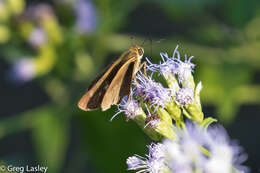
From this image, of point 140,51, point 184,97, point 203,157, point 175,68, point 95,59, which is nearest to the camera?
point 203,157

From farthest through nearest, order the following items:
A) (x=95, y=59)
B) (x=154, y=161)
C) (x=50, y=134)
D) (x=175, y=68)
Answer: (x=95, y=59) → (x=50, y=134) → (x=175, y=68) → (x=154, y=161)

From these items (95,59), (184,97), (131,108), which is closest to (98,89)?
(131,108)

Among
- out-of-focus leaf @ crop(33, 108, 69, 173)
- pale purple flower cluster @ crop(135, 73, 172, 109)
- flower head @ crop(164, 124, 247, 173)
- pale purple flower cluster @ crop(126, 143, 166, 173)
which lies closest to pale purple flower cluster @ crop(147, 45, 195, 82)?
pale purple flower cluster @ crop(135, 73, 172, 109)

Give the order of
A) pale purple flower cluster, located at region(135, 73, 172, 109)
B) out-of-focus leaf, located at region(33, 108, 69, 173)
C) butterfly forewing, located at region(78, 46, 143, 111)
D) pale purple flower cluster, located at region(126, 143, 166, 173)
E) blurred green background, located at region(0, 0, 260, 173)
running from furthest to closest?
out-of-focus leaf, located at region(33, 108, 69, 173) < blurred green background, located at region(0, 0, 260, 173) < butterfly forewing, located at region(78, 46, 143, 111) < pale purple flower cluster, located at region(135, 73, 172, 109) < pale purple flower cluster, located at region(126, 143, 166, 173)

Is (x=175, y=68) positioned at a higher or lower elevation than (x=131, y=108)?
higher

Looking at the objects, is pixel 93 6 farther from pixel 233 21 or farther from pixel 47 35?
pixel 233 21

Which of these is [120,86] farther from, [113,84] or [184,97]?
[184,97]

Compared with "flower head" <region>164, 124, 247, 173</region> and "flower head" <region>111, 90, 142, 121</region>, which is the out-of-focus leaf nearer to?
"flower head" <region>111, 90, 142, 121</region>

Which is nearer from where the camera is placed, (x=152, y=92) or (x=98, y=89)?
(x=152, y=92)

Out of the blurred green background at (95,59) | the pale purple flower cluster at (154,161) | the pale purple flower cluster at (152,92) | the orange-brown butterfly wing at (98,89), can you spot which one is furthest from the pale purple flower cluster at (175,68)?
the blurred green background at (95,59)
